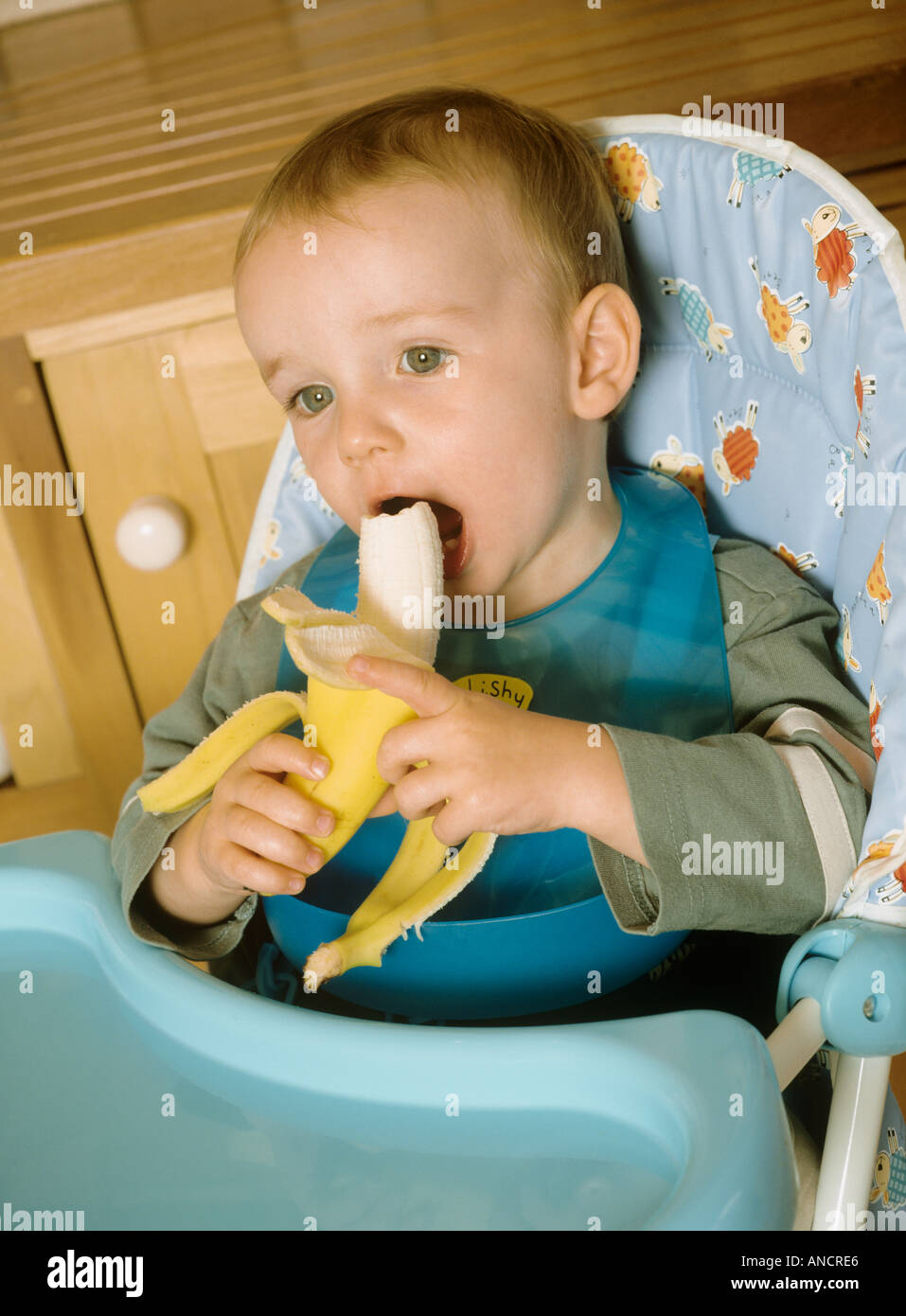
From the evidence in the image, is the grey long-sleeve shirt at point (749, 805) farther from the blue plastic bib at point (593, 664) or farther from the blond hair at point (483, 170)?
the blond hair at point (483, 170)

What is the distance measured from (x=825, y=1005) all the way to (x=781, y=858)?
0.33ft

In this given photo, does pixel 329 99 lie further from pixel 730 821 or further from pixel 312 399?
pixel 730 821

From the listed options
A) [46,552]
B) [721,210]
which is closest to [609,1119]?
[721,210]

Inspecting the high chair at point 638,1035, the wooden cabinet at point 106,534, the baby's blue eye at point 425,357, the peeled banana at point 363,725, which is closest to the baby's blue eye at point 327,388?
the baby's blue eye at point 425,357

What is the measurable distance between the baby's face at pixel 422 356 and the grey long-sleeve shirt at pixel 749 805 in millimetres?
179

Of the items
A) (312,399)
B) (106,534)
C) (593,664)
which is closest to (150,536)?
(106,534)

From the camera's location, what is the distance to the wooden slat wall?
1.01 m

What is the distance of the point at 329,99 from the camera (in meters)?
1.16

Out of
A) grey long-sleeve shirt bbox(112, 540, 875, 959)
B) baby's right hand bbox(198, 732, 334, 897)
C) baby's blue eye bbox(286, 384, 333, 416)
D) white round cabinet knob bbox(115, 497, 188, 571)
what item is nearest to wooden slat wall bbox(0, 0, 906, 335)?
white round cabinet knob bbox(115, 497, 188, 571)

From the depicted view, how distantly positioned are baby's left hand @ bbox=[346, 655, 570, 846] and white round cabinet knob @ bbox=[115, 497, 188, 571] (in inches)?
23.4

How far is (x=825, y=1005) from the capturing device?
1.89 ft

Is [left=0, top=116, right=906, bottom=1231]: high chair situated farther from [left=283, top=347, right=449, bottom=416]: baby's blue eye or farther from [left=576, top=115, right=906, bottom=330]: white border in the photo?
[left=283, top=347, right=449, bottom=416]: baby's blue eye

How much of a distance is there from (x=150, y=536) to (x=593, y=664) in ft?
1.70

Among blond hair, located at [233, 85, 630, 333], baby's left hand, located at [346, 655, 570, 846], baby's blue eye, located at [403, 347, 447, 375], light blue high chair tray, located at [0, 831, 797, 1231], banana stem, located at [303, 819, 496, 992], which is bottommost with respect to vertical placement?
light blue high chair tray, located at [0, 831, 797, 1231]
